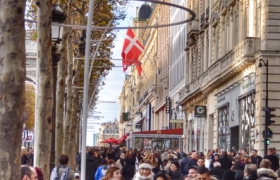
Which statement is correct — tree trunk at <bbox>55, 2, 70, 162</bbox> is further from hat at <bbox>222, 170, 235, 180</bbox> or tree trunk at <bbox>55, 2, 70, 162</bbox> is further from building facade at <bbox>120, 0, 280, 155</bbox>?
hat at <bbox>222, 170, 235, 180</bbox>

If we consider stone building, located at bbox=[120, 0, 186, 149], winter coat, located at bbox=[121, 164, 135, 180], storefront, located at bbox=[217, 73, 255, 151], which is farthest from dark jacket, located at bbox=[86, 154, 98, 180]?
stone building, located at bbox=[120, 0, 186, 149]

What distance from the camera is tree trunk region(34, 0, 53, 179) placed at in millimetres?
18156

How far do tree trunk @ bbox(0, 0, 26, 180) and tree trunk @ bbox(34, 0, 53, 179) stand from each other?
30.4 ft

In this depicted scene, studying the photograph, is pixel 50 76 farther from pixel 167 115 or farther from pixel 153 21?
pixel 153 21

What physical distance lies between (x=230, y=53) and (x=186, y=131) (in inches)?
880

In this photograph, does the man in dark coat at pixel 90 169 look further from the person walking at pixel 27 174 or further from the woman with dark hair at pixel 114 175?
the person walking at pixel 27 174

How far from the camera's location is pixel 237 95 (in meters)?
40.5

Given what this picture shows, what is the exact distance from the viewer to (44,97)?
1920cm

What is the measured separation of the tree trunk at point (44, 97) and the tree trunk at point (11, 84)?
9264 millimetres

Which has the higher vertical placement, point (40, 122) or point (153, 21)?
point (153, 21)

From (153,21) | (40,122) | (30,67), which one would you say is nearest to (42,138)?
(40,122)

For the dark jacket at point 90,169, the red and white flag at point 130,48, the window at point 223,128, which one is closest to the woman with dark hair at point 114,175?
the dark jacket at point 90,169

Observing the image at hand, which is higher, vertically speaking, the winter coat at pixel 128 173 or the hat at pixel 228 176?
the hat at pixel 228 176

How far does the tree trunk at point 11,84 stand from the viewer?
8477 millimetres
